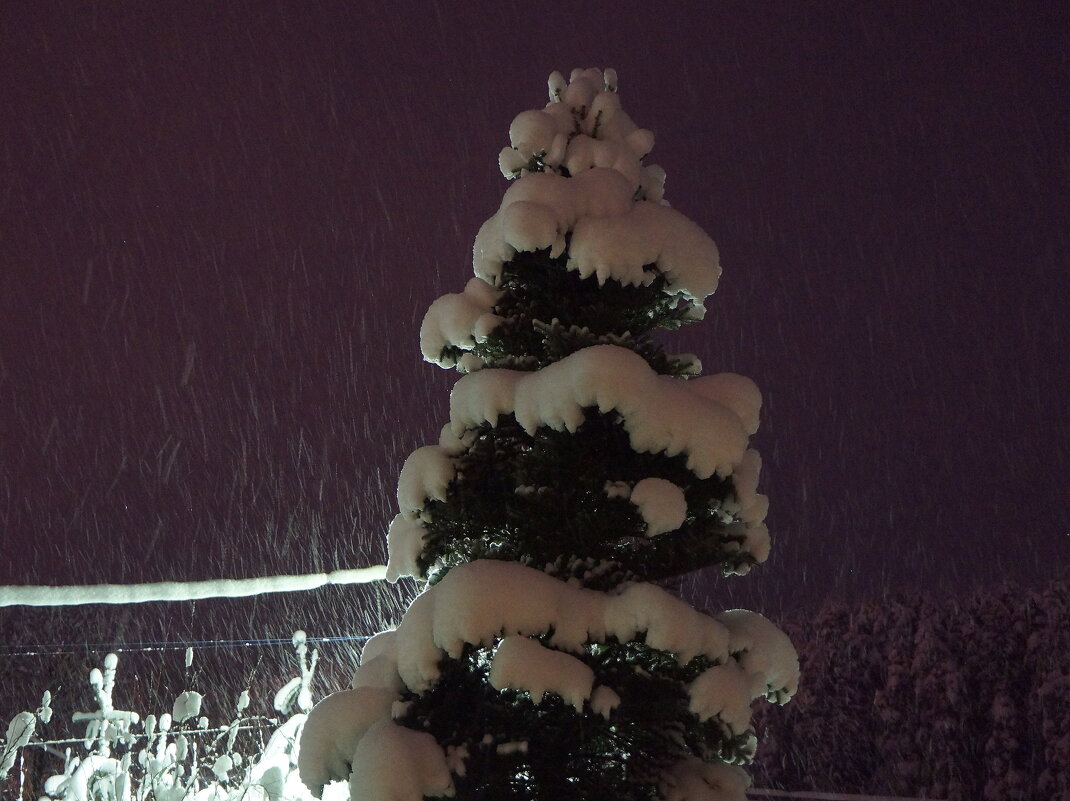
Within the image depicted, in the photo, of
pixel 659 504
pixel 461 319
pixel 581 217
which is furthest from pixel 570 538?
pixel 581 217

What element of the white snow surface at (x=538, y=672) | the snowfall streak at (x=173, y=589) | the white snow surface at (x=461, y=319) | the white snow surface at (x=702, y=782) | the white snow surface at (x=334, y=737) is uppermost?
the white snow surface at (x=461, y=319)

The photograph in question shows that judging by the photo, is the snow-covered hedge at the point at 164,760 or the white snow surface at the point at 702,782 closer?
the white snow surface at the point at 702,782

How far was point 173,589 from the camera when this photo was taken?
6223mm

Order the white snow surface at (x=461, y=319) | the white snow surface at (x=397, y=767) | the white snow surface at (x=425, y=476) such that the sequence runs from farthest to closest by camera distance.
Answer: the white snow surface at (x=461, y=319) < the white snow surface at (x=425, y=476) < the white snow surface at (x=397, y=767)

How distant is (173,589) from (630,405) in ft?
12.9

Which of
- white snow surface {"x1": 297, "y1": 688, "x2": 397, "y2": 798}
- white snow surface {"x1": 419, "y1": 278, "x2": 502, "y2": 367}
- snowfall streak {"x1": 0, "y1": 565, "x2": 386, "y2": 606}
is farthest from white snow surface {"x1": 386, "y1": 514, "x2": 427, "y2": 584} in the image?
snowfall streak {"x1": 0, "y1": 565, "x2": 386, "y2": 606}

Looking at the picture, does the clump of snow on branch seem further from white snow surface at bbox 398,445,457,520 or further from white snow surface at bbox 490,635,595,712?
white snow surface at bbox 398,445,457,520

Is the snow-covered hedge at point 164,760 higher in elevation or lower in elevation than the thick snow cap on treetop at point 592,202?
lower

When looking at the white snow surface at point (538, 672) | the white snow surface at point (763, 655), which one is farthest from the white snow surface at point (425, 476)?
the white snow surface at point (763, 655)

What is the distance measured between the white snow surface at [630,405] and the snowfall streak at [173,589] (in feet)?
7.89

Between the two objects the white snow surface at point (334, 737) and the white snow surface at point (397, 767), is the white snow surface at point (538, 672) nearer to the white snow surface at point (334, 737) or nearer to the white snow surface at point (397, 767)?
the white snow surface at point (397, 767)

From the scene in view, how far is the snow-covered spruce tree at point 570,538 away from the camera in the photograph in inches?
137

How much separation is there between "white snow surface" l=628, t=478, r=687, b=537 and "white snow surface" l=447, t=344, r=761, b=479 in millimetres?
122

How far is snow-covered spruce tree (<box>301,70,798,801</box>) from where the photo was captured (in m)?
3.47
